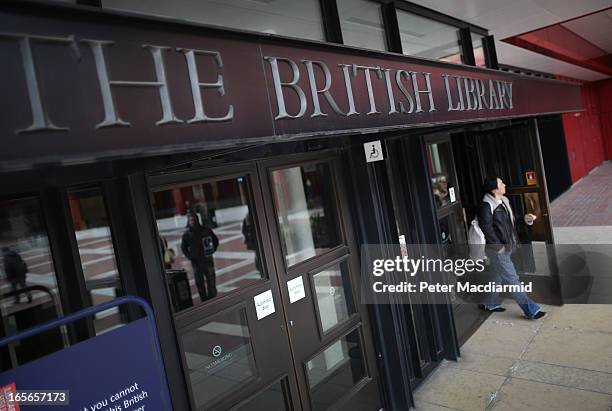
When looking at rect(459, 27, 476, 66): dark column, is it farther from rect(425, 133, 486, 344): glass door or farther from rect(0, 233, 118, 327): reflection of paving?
rect(0, 233, 118, 327): reflection of paving

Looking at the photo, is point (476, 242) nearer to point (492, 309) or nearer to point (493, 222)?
point (493, 222)

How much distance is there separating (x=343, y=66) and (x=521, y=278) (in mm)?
4854

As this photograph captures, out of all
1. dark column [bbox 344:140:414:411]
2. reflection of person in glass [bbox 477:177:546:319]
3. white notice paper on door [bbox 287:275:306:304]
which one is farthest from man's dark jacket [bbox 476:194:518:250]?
white notice paper on door [bbox 287:275:306:304]

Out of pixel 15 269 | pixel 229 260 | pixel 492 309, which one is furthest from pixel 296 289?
pixel 229 260

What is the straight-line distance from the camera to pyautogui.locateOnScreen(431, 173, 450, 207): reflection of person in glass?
17.9 ft

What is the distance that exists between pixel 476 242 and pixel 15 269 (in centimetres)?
477

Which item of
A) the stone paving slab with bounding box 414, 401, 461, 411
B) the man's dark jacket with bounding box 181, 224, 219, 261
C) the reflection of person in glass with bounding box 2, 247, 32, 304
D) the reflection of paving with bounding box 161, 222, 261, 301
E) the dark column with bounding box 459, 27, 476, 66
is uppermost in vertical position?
the dark column with bounding box 459, 27, 476, 66

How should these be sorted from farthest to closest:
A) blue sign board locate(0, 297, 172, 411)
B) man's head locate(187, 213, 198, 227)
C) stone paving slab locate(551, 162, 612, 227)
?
stone paving slab locate(551, 162, 612, 227)
man's head locate(187, 213, 198, 227)
blue sign board locate(0, 297, 172, 411)

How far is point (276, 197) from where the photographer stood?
3.50 meters

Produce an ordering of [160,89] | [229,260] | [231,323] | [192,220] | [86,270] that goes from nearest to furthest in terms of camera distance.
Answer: [160,89], [86,270], [231,323], [192,220], [229,260]

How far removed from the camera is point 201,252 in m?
3.41

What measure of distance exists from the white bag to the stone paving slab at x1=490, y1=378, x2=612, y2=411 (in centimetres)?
179

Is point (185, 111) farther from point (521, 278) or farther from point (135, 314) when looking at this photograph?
point (521, 278)

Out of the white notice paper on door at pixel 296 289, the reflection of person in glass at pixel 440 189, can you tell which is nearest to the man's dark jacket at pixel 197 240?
the white notice paper on door at pixel 296 289
